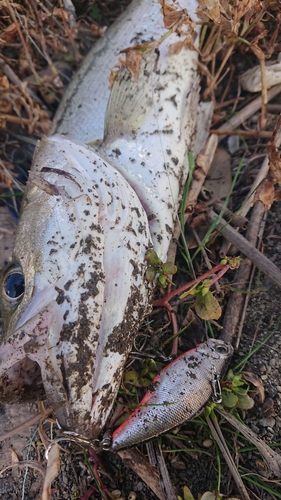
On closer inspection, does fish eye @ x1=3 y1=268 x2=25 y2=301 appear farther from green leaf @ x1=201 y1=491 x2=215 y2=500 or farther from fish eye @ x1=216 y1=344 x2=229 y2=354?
green leaf @ x1=201 y1=491 x2=215 y2=500

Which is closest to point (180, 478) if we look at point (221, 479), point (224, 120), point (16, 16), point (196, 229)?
point (221, 479)

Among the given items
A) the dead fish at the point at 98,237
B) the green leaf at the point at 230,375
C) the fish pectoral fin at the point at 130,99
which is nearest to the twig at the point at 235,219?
the dead fish at the point at 98,237

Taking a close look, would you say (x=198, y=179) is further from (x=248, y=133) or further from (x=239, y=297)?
(x=239, y=297)

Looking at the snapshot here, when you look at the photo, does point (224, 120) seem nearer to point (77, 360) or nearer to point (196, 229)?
point (196, 229)

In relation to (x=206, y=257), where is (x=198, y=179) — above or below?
above

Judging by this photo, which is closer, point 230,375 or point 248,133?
point 230,375

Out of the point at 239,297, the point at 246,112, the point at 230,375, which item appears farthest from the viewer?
the point at 246,112

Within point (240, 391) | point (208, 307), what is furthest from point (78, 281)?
point (240, 391)
